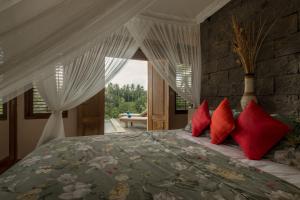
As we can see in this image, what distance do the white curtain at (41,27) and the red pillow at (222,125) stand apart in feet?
4.35

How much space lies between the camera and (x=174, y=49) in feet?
8.80

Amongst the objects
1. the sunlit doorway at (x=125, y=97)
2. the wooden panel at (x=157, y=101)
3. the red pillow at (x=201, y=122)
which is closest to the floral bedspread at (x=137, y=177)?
the red pillow at (x=201, y=122)

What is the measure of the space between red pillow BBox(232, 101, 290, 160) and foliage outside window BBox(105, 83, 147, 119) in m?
6.66

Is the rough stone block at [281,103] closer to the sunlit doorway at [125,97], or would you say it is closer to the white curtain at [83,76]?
the white curtain at [83,76]

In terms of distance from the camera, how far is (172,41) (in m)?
2.66

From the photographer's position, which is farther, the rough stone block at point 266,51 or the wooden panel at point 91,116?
the wooden panel at point 91,116

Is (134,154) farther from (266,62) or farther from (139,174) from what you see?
(266,62)

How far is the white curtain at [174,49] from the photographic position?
2507 millimetres

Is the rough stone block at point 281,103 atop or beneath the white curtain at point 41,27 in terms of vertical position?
beneath

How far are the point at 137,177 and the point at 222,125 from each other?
1.03 meters

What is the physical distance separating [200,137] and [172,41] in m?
1.45

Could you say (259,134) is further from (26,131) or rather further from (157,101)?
(26,131)

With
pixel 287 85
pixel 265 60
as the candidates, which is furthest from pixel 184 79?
pixel 287 85

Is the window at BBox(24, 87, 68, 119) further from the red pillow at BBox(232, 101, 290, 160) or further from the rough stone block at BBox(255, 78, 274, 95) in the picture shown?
the rough stone block at BBox(255, 78, 274, 95)
